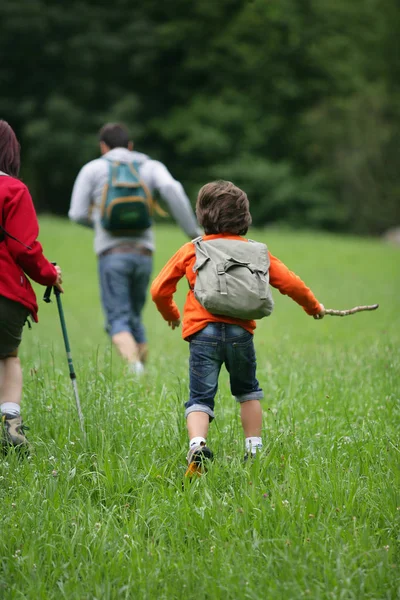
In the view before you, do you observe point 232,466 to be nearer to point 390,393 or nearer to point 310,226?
point 390,393

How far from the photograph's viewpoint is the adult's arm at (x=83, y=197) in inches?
253

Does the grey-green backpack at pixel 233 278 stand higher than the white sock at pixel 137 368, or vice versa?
the grey-green backpack at pixel 233 278

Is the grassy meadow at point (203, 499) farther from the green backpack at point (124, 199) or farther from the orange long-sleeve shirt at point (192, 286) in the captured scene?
the green backpack at point (124, 199)

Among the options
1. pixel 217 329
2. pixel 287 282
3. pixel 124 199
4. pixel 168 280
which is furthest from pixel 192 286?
pixel 124 199

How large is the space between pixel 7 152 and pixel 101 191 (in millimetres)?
2194

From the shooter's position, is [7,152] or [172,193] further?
[172,193]

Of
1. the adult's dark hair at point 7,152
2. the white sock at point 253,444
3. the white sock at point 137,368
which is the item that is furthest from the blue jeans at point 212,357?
the white sock at point 137,368

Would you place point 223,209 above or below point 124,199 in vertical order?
below

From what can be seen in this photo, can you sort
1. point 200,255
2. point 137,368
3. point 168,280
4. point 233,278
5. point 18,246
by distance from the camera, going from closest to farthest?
point 233,278
point 200,255
point 168,280
point 18,246
point 137,368

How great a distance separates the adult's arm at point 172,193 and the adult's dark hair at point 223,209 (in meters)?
2.51

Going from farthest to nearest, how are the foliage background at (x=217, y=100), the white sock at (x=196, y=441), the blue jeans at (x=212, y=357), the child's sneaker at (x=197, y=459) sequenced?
the foliage background at (x=217, y=100), the blue jeans at (x=212, y=357), the white sock at (x=196, y=441), the child's sneaker at (x=197, y=459)

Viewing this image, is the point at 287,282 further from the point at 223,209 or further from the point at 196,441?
the point at 196,441

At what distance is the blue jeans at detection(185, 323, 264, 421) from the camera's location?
3.84 meters

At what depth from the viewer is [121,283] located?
6.68 metres
